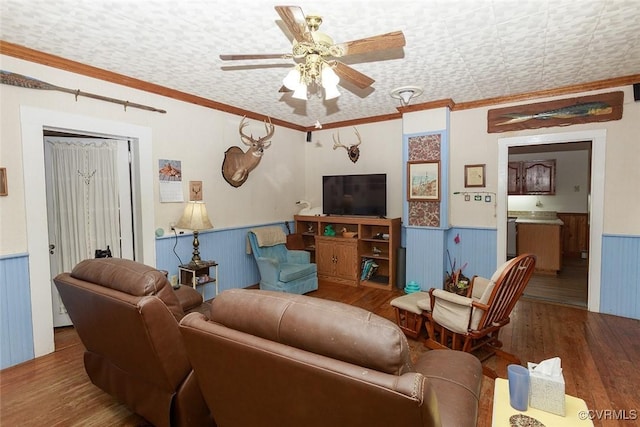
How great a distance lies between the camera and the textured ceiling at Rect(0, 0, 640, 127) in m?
2.06

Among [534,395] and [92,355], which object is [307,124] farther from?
[534,395]

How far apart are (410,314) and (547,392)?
1688 millimetres

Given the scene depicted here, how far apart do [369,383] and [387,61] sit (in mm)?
2761

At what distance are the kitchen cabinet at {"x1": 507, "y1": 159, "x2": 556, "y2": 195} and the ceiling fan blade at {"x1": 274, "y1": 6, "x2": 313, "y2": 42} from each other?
6.93 meters

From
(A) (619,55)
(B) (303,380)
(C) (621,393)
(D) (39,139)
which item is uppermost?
(A) (619,55)

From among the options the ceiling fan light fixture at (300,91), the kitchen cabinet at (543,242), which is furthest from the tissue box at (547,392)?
the kitchen cabinet at (543,242)

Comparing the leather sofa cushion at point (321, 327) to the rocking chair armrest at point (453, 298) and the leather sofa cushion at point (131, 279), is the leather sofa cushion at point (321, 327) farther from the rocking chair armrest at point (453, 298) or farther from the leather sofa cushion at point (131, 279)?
the rocking chair armrest at point (453, 298)

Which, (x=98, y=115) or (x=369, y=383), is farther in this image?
(x=98, y=115)

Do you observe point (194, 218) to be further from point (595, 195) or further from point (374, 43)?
point (595, 195)

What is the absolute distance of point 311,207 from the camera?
5703 millimetres

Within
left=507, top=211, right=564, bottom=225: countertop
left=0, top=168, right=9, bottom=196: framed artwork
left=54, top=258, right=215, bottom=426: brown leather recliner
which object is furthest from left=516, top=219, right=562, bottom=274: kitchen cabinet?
left=0, top=168, right=9, bottom=196: framed artwork

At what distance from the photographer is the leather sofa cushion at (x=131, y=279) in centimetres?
161

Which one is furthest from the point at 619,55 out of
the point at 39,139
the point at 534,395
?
the point at 39,139

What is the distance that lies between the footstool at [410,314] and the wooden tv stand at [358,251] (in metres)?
1.40
